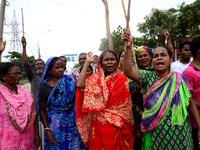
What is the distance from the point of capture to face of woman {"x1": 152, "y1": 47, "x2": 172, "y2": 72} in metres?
2.01

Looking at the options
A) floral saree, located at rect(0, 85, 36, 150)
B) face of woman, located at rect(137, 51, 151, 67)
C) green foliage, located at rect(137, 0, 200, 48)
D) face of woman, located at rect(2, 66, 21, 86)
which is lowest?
floral saree, located at rect(0, 85, 36, 150)

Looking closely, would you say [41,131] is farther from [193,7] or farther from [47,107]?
[193,7]

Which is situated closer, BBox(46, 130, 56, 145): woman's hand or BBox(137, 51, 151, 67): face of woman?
BBox(46, 130, 56, 145): woman's hand

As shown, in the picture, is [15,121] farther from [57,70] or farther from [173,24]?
[173,24]

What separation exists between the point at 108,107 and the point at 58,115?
2.55ft

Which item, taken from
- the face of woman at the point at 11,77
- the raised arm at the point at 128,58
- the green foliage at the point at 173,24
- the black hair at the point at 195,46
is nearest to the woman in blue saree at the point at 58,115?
the face of woman at the point at 11,77

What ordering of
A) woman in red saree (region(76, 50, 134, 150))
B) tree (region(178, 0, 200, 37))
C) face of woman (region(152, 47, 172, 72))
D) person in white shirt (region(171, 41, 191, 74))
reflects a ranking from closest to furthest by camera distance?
face of woman (region(152, 47, 172, 72)) → woman in red saree (region(76, 50, 134, 150)) → person in white shirt (region(171, 41, 191, 74)) → tree (region(178, 0, 200, 37))

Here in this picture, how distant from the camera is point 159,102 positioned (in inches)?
76.0

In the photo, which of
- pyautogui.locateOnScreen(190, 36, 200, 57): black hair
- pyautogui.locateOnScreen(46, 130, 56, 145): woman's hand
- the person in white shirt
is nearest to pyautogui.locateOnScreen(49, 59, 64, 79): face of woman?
pyautogui.locateOnScreen(46, 130, 56, 145): woman's hand

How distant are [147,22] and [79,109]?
14.1 metres

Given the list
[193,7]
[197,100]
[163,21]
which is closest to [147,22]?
[163,21]

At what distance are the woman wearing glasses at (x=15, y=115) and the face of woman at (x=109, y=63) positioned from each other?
1.27m

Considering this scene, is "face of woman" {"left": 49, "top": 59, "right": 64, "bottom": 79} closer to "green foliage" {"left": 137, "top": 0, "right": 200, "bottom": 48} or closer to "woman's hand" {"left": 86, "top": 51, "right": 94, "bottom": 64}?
"woman's hand" {"left": 86, "top": 51, "right": 94, "bottom": 64}

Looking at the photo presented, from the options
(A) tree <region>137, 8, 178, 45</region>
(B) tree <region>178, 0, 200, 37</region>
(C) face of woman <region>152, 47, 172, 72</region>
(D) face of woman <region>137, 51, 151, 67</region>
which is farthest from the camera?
(A) tree <region>137, 8, 178, 45</region>
